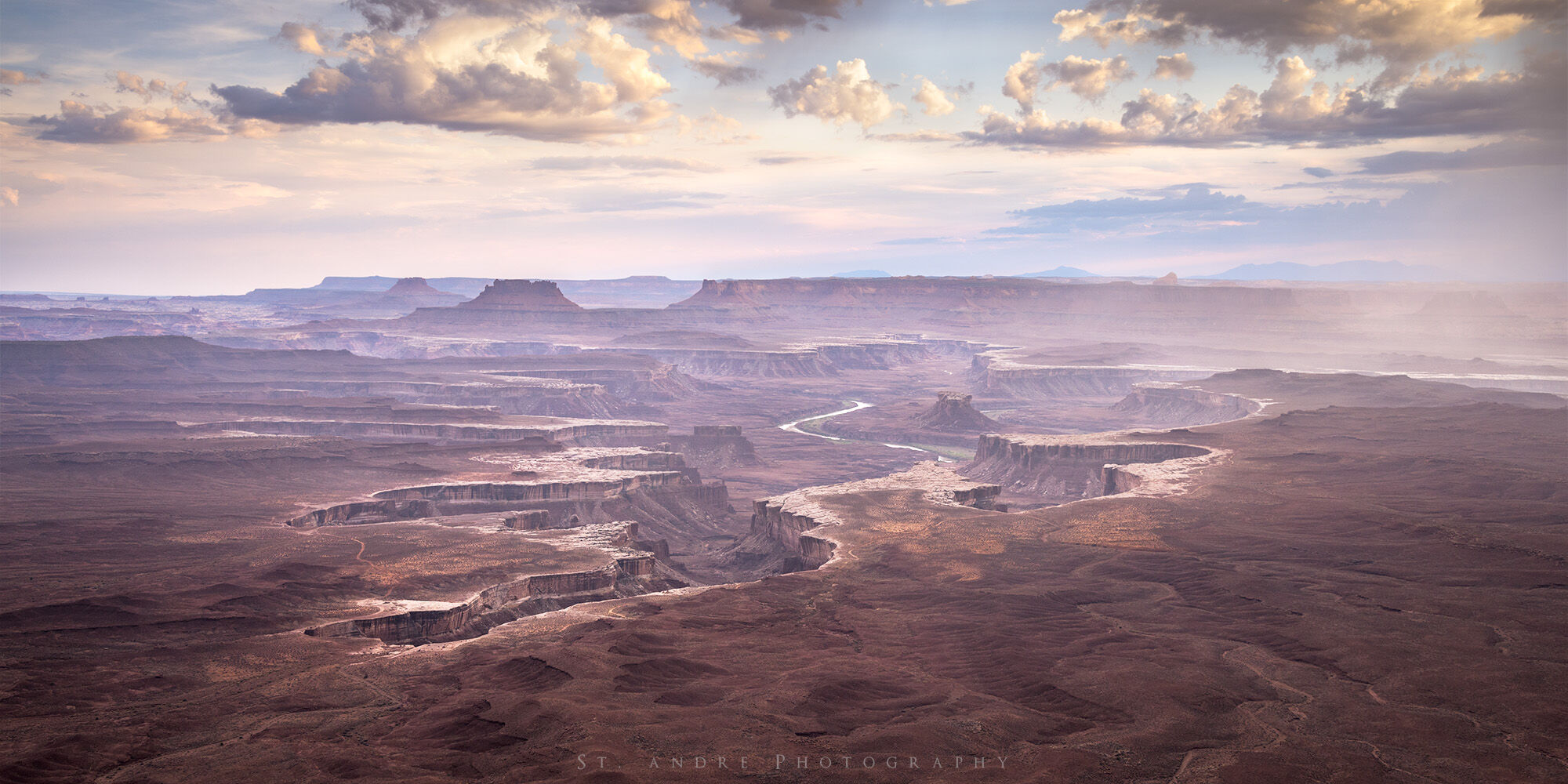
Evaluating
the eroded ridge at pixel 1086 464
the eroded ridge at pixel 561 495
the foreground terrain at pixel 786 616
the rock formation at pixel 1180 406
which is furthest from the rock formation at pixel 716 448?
the rock formation at pixel 1180 406

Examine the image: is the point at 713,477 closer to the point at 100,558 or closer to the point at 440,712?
the point at 100,558

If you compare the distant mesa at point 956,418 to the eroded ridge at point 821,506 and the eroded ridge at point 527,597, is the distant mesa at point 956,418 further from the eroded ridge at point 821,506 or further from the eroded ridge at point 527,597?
the eroded ridge at point 527,597

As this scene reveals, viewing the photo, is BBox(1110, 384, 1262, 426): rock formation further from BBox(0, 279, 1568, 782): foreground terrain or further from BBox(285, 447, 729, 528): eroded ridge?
BBox(285, 447, 729, 528): eroded ridge

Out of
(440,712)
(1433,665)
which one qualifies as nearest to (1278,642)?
(1433,665)

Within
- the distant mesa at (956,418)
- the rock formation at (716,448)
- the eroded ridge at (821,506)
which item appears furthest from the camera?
the distant mesa at (956,418)

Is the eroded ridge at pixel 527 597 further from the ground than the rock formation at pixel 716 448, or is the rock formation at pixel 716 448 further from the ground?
the eroded ridge at pixel 527 597

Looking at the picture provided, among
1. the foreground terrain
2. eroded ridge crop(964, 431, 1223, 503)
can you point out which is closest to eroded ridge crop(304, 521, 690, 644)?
the foreground terrain

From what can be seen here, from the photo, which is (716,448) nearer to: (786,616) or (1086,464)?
(1086,464)
